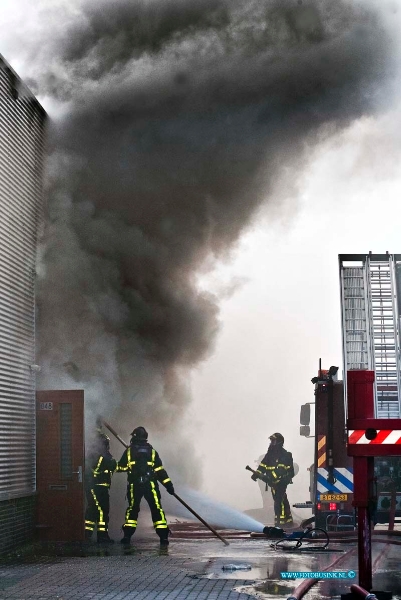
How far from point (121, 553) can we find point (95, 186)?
25.8 feet

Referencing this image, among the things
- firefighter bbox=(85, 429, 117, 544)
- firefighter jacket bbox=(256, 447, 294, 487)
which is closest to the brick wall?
firefighter bbox=(85, 429, 117, 544)

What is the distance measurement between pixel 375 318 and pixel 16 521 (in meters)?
5.86

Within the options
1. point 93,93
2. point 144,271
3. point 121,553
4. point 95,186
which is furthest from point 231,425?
point 121,553

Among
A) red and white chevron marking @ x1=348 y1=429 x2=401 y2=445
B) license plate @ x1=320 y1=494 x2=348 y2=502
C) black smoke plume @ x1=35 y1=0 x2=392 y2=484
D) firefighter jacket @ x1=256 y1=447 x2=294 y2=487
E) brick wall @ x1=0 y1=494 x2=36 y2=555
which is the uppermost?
black smoke plume @ x1=35 y1=0 x2=392 y2=484

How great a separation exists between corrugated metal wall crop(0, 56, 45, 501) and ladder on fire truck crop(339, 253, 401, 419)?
495 cm

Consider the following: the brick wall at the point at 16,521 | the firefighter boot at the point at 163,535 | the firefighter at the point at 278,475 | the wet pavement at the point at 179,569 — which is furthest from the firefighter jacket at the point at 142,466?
the firefighter at the point at 278,475

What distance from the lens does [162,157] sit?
58.4 ft

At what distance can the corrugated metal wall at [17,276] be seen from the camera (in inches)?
546

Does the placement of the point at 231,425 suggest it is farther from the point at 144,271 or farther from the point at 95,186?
the point at 95,186

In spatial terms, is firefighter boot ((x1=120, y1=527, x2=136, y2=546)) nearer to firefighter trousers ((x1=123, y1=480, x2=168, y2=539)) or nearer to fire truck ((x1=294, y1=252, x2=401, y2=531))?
firefighter trousers ((x1=123, y1=480, x2=168, y2=539))

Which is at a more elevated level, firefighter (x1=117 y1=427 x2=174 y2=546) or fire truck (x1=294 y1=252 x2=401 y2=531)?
fire truck (x1=294 y1=252 x2=401 y2=531)

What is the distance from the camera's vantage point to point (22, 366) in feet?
48.9

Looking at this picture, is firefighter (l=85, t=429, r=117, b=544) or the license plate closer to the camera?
the license plate

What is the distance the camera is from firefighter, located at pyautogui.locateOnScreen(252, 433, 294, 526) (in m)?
16.4
